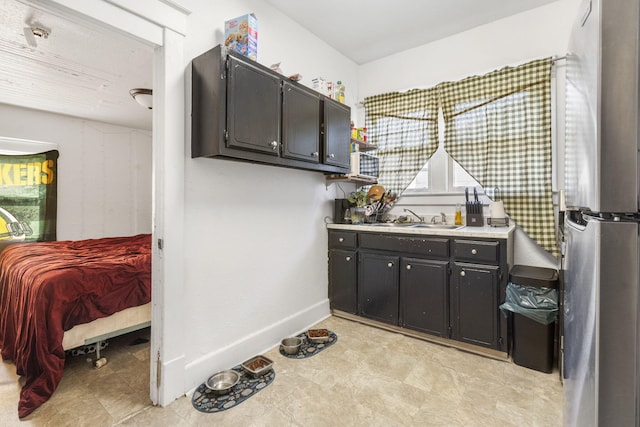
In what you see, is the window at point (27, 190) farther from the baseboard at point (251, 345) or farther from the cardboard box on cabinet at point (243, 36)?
the cardboard box on cabinet at point (243, 36)

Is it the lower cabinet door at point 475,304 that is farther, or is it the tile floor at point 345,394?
the lower cabinet door at point 475,304

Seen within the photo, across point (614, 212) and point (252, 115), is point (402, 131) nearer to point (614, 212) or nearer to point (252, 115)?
point (252, 115)

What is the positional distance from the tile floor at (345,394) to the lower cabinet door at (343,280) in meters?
0.61

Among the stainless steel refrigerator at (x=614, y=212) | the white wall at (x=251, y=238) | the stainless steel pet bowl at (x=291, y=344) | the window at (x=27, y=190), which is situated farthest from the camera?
the window at (x=27, y=190)

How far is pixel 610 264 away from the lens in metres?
0.46

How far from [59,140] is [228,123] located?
13.2 feet

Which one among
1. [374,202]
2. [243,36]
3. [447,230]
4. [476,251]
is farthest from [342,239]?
[243,36]

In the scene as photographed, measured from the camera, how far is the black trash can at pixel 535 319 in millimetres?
2037

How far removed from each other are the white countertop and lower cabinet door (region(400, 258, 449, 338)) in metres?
0.24

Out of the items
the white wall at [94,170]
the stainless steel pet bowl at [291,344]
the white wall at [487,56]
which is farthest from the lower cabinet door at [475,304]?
the white wall at [94,170]

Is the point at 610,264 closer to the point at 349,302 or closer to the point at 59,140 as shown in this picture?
the point at 349,302

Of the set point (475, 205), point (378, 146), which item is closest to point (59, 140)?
point (378, 146)

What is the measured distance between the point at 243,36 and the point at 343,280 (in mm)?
2193

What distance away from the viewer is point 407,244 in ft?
8.41
